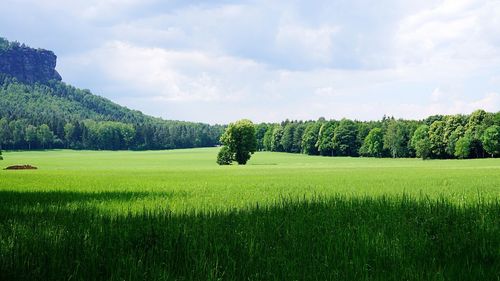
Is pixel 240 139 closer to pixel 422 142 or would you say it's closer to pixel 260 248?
pixel 422 142

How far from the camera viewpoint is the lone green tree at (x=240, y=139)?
4097 inches

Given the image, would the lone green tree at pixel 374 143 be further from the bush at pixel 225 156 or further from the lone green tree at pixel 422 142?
the bush at pixel 225 156

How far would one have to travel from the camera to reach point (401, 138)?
479ft

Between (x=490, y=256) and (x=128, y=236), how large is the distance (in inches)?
212

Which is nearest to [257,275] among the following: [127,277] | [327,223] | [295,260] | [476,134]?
[295,260]

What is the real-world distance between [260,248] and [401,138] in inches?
5802

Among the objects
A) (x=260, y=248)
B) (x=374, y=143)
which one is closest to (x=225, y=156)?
(x=374, y=143)

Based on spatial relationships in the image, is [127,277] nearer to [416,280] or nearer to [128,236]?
[128,236]

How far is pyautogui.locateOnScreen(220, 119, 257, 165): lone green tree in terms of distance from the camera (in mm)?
104062

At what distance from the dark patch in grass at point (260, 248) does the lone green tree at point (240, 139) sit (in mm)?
94524

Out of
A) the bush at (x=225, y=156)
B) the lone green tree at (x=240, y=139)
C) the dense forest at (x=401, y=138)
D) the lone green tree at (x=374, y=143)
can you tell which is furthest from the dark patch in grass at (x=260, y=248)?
the lone green tree at (x=374, y=143)

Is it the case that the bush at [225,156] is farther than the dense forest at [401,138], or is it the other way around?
the dense forest at [401,138]

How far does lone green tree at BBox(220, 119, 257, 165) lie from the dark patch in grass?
310ft

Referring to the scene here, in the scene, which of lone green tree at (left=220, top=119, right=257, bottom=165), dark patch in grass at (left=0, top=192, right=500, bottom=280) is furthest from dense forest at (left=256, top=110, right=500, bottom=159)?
dark patch in grass at (left=0, top=192, right=500, bottom=280)
